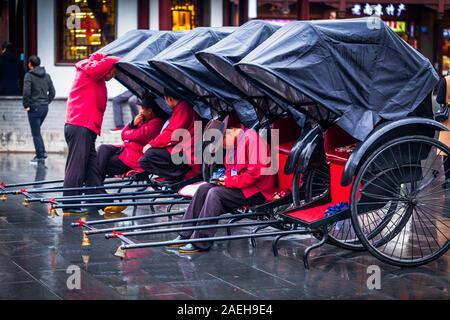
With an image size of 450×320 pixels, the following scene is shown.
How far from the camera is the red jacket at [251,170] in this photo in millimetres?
8555

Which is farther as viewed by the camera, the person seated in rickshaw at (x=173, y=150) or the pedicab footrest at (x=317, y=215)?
the person seated in rickshaw at (x=173, y=150)

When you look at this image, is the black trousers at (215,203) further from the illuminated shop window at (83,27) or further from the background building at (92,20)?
the illuminated shop window at (83,27)

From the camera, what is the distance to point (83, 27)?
19.6 meters

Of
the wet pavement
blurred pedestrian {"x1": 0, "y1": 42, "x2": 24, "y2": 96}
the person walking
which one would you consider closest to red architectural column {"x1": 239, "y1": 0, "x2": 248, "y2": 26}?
blurred pedestrian {"x1": 0, "y1": 42, "x2": 24, "y2": 96}

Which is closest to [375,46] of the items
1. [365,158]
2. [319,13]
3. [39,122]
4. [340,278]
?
[365,158]

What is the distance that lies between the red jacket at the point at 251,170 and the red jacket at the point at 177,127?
1697 mm

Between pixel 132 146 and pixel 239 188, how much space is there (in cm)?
279

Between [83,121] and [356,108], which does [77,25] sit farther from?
[356,108]

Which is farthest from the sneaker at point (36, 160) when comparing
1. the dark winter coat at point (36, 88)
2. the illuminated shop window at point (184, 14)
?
the illuminated shop window at point (184, 14)

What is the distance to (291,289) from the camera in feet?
24.0

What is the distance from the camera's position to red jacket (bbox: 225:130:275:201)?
855 cm

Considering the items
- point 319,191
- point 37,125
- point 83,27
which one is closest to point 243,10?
point 83,27

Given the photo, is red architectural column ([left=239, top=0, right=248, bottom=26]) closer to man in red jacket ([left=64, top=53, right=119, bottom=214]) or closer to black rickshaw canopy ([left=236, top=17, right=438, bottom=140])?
man in red jacket ([left=64, top=53, right=119, bottom=214])
